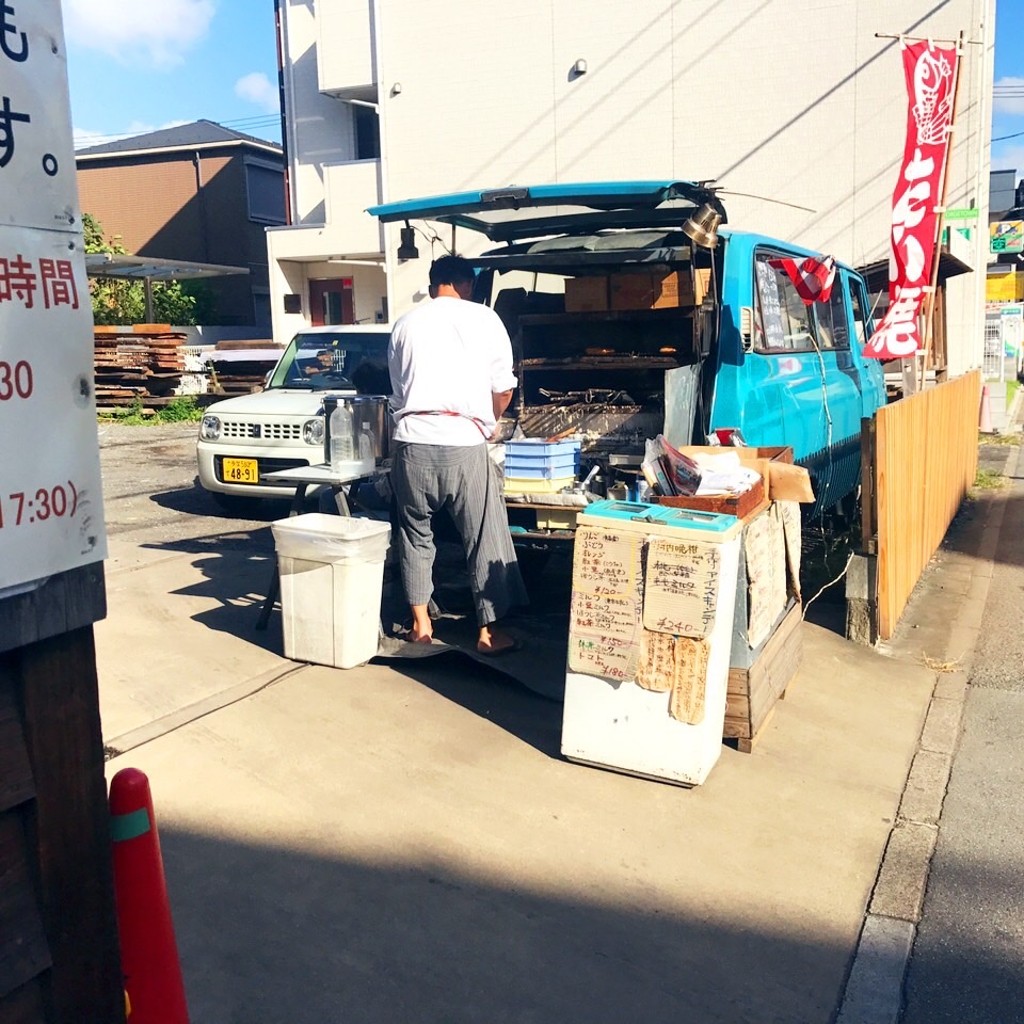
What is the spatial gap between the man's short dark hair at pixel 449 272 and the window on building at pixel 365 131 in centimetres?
1693

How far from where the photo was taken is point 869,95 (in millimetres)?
15281

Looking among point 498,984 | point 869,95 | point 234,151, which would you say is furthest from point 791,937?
point 234,151

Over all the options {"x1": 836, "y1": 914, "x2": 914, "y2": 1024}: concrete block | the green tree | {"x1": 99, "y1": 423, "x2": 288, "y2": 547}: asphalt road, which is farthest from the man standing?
the green tree

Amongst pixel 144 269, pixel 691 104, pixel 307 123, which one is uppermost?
pixel 307 123

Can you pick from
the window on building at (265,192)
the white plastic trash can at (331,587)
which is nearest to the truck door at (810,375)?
the white plastic trash can at (331,587)

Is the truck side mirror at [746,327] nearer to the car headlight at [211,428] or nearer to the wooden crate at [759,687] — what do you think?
the wooden crate at [759,687]

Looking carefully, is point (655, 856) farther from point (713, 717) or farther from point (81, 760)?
point (81, 760)

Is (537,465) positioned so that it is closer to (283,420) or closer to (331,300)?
(283,420)

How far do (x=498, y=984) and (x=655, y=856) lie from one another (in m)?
0.87

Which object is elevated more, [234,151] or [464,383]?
[234,151]

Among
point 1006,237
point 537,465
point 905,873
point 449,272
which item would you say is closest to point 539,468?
point 537,465

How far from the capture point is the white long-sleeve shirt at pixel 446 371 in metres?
5.11

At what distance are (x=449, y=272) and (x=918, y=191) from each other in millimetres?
5506

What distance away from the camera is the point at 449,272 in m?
5.25
